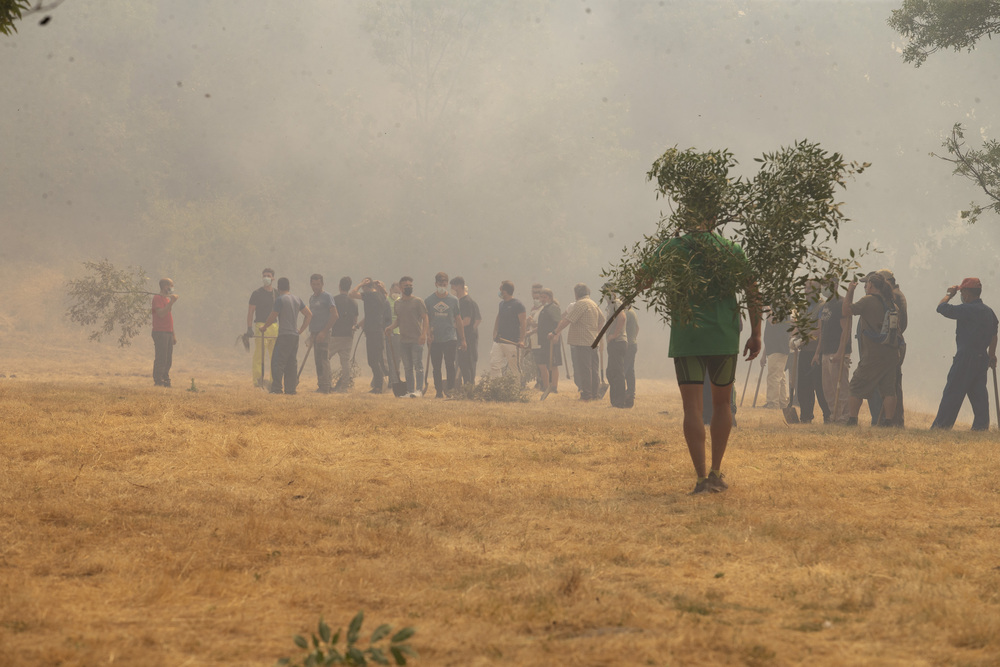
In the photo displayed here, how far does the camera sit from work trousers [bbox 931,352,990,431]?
35.1ft

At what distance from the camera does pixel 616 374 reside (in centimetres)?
1491

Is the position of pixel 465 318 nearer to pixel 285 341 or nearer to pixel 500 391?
pixel 500 391

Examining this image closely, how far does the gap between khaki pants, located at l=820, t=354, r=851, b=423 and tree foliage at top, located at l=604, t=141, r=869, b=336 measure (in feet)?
20.4

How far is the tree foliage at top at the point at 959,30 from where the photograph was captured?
1139 centimetres

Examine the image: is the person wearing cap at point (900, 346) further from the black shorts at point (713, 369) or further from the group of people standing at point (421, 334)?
the black shorts at point (713, 369)

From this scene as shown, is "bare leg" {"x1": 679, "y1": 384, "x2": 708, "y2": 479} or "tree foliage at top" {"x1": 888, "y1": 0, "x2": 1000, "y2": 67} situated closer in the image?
"bare leg" {"x1": 679, "y1": 384, "x2": 708, "y2": 479}

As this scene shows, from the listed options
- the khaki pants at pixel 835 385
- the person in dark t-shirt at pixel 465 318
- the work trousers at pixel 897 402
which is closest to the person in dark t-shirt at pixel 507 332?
the person in dark t-shirt at pixel 465 318

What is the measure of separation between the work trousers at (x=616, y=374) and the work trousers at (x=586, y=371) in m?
0.96

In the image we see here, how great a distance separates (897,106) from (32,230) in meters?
42.4

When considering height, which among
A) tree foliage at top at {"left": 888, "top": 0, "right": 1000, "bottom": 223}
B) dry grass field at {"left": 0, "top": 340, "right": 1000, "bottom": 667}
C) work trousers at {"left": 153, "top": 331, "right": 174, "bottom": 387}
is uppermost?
tree foliage at top at {"left": 888, "top": 0, "right": 1000, "bottom": 223}

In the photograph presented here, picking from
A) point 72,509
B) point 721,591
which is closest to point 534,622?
point 721,591

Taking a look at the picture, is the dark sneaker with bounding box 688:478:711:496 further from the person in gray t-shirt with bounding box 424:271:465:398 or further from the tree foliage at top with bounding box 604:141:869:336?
the person in gray t-shirt with bounding box 424:271:465:398

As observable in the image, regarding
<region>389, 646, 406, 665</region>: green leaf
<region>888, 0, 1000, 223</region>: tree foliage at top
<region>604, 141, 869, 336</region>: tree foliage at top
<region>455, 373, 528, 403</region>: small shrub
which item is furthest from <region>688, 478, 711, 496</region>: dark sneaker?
<region>455, 373, 528, 403</region>: small shrub

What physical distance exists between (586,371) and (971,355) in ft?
22.6
